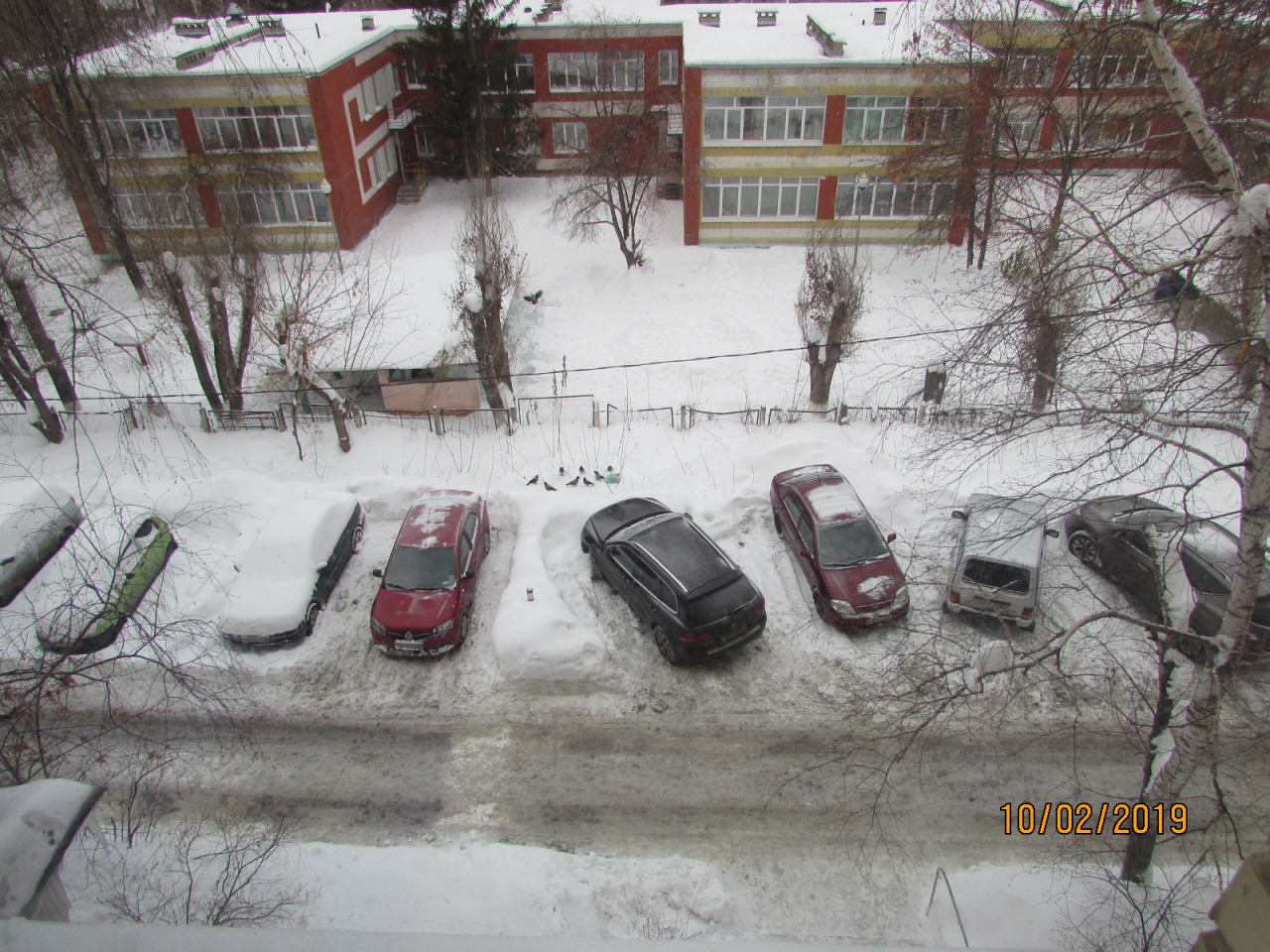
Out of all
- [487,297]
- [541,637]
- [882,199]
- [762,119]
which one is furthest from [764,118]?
[541,637]

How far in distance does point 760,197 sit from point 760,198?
0.11ft

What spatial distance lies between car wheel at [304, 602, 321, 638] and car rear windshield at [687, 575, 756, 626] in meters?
5.84

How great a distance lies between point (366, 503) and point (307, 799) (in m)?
5.94

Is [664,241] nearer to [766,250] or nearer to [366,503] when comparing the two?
[766,250]

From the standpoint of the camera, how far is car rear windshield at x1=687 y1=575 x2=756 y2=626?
416 inches

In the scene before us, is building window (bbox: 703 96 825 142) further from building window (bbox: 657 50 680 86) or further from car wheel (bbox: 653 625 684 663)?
car wheel (bbox: 653 625 684 663)

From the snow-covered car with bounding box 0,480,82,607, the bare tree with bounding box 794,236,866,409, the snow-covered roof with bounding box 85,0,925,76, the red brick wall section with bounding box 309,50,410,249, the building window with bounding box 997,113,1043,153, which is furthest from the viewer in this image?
the red brick wall section with bounding box 309,50,410,249

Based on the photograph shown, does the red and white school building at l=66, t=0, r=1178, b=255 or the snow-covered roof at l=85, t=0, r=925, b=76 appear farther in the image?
the red and white school building at l=66, t=0, r=1178, b=255

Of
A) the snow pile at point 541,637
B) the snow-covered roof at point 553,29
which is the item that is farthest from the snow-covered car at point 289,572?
the snow-covered roof at point 553,29

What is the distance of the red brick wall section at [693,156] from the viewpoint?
25.0 m

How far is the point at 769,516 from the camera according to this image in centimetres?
1365

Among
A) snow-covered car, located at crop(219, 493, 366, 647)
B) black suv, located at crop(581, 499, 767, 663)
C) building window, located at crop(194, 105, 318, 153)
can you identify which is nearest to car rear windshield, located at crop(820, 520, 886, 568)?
black suv, located at crop(581, 499, 767, 663)

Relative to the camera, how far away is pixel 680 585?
10.8 meters

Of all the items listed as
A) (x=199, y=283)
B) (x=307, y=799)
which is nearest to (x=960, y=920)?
(x=307, y=799)
